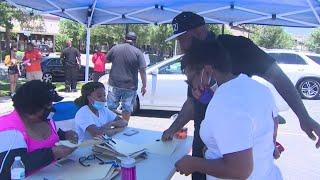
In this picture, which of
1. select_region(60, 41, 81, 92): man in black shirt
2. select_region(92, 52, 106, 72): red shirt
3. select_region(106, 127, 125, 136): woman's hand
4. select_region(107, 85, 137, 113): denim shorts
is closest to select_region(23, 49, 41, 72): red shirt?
select_region(60, 41, 81, 92): man in black shirt

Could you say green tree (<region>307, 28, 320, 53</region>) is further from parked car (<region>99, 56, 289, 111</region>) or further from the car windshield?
parked car (<region>99, 56, 289, 111</region>)

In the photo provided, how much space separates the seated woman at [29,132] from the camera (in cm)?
249

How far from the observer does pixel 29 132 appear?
2.68 meters

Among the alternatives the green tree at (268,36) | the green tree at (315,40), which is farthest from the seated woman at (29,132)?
the green tree at (315,40)

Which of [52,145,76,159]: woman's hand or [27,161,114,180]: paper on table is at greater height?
[52,145,76,159]: woman's hand

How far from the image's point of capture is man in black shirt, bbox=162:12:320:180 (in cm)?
264

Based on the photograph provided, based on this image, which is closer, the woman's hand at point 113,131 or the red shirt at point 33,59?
the woman's hand at point 113,131

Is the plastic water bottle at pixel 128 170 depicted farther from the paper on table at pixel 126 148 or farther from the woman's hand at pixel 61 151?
the paper on table at pixel 126 148

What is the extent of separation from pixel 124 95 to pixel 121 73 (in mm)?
351

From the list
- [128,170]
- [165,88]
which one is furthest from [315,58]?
[128,170]

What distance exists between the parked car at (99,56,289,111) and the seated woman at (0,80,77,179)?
23.5 feet

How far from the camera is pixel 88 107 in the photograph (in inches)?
159

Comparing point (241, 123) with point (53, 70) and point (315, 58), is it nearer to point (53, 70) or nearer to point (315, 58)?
point (315, 58)

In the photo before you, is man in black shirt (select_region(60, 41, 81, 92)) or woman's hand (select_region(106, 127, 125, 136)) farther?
man in black shirt (select_region(60, 41, 81, 92))
